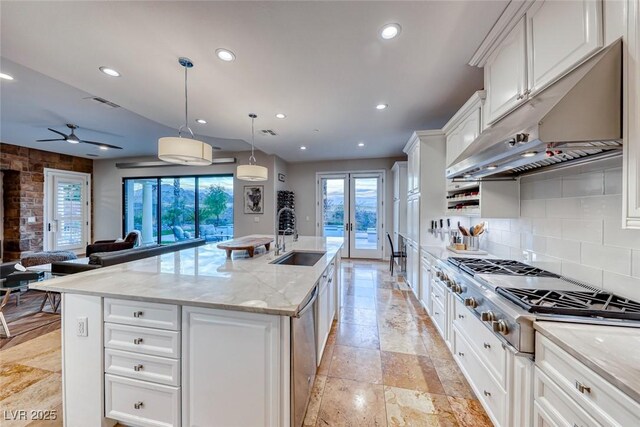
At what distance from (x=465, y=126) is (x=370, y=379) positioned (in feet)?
8.43

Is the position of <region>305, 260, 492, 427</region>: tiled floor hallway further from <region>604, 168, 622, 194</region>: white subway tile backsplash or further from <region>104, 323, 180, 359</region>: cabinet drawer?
<region>604, 168, 622, 194</region>: white subway tile backsplash

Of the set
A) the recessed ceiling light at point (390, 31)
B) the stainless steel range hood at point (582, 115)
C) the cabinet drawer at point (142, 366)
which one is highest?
the recessed ceiling light at point (390, 31)

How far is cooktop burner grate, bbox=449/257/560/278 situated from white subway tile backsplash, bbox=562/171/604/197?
0.57 meters

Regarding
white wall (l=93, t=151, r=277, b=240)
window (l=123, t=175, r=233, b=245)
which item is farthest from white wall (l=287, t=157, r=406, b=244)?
window (l=123, t=175, r=233, b=245)

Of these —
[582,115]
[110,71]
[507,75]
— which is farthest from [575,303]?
[110,71]

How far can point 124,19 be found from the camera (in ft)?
5.31

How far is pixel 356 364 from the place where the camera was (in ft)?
6.95

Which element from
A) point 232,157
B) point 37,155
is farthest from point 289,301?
point 37,155

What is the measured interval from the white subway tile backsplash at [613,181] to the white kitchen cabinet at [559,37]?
592mm

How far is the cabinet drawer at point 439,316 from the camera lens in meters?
2.31

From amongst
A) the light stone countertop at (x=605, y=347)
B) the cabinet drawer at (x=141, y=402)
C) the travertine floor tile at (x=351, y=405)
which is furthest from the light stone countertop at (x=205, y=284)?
the light stone countertop at (x=605, y=347)

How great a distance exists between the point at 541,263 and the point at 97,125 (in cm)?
615

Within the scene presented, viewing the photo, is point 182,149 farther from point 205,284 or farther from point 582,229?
point 582,229

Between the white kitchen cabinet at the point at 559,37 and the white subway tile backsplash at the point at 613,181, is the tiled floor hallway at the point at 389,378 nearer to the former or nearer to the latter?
the white subway tile backsplash at the point at 613,181
